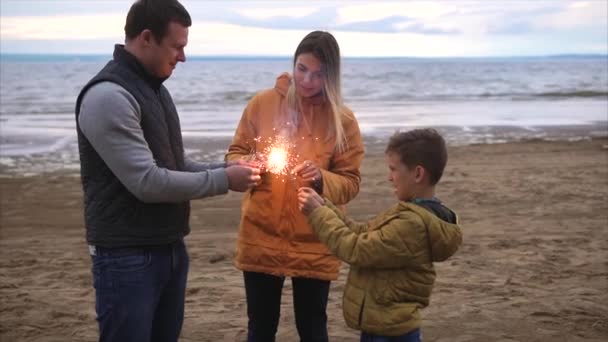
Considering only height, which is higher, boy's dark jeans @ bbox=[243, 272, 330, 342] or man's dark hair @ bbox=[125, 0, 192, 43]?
man's dark hair @ bbox=[125, 0, 192, 43]

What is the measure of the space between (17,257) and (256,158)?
540cm

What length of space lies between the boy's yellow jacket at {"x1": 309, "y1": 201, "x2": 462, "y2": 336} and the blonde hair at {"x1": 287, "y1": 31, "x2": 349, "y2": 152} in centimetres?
59

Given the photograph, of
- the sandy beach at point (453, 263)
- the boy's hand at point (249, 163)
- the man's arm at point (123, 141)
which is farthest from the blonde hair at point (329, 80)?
the sandy beach at point (453, 263)

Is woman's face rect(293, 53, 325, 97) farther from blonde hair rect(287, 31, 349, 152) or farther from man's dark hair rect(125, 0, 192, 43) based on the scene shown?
man's dark hair rect(125, 0, 192, 43)

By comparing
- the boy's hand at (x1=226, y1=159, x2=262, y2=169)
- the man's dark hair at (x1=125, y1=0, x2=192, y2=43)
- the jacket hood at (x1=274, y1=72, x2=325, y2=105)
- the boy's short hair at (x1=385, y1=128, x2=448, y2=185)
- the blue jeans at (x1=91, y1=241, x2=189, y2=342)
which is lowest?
the blue jeans at (x1=91, y1=241, x2=189, y2=342)

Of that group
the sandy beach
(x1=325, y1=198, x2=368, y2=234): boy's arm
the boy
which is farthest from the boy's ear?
the sandy beach

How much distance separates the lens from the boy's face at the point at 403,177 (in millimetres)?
3498

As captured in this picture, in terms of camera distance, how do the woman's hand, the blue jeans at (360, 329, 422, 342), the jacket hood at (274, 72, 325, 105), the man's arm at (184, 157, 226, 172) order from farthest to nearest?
the jacket hood at (274, 72, 325, 105) < the woman's hand < the man's arm at (184, 157, 226, 172) < the blue jeans at (360, 329, 422, 342)

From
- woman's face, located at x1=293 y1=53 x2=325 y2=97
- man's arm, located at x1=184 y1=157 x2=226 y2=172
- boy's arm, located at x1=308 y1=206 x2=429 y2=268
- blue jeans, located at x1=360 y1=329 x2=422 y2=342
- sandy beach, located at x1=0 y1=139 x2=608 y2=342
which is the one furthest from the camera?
sandy beach, located at x1=0 y1=139 x2=608 y2=342

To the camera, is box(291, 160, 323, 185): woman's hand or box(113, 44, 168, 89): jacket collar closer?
box(113, 44, 168, 89): jacket collar

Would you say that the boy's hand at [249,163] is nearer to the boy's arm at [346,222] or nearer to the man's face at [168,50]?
the boy's arm at [346,222]

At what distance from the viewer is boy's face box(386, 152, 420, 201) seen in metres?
3.50

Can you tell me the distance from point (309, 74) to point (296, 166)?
0.52 m

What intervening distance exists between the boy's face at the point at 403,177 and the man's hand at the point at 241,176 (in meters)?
0.67
